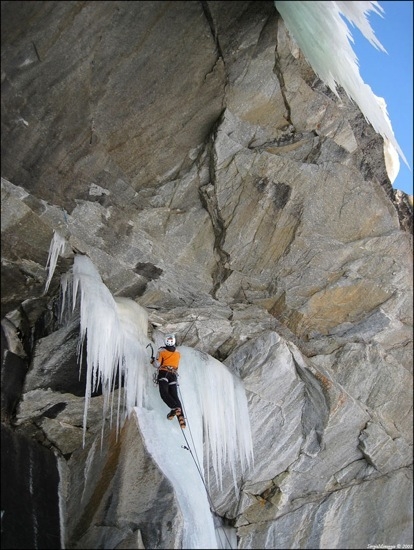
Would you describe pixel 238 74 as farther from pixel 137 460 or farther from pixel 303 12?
pixel 137 460

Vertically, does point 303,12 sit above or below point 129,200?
above

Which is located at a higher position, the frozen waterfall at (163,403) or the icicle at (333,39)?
the icicle at (333,39)

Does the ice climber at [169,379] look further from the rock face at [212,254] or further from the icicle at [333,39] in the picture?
the icicle at [333,39]

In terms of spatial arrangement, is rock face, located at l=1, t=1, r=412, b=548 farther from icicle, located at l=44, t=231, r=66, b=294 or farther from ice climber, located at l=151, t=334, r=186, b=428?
ice climber, located at l=151, t=334, r=186, b=428

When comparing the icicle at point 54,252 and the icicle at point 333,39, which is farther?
the icicle at point 333,39

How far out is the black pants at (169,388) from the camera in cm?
947

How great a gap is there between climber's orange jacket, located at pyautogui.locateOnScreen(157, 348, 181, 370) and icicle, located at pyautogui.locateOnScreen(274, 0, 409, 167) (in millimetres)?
5599

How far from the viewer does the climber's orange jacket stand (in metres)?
9.56

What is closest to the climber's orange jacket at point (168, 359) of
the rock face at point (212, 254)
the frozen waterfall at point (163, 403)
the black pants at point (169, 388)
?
the black pants at point (169, 388)

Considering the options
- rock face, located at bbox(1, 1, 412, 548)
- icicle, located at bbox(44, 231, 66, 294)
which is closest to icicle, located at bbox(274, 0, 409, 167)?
rock face, located at bbox(1, 1, 412, 548)

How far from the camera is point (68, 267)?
32.0 feet

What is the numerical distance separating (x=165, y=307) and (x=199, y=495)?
328 cm

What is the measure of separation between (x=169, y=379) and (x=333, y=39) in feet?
20.7

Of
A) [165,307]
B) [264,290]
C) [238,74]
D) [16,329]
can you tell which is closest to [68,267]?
[16,329]
